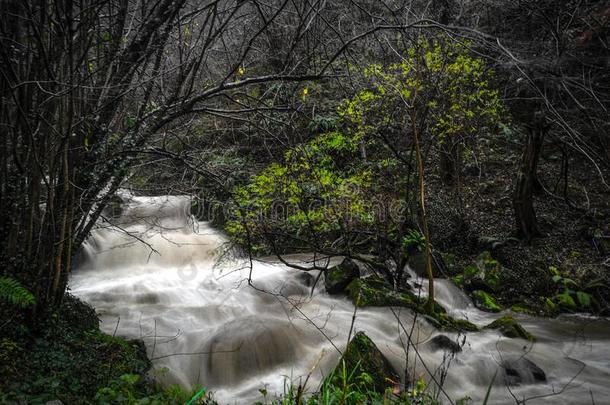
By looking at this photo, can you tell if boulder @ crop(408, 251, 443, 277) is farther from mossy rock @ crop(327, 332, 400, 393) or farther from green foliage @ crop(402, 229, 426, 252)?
mossy rock @ crop(327, 332, 400, 393)

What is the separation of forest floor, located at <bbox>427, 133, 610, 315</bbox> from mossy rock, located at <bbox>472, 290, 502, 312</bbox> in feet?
0.98

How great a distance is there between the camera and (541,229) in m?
9.48

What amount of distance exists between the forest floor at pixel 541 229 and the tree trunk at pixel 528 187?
0.30 m

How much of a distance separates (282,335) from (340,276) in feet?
7.68

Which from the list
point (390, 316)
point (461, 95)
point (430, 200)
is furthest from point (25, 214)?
point (430, 200)

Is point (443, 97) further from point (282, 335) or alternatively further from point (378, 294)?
point (282, 335)

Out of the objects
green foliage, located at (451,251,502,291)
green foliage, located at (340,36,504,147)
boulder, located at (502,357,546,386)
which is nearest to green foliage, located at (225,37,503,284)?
green foliage, located at (340,36,504,147)

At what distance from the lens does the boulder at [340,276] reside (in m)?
7.68

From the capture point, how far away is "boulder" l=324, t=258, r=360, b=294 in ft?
25.2

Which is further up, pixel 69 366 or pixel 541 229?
pixel 541 229

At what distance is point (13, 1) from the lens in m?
3.12

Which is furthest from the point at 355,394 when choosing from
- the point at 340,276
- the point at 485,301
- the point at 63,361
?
the point at 485,301

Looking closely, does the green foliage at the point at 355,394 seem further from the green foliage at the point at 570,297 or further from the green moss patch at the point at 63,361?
the green foliage at the point at 570,297

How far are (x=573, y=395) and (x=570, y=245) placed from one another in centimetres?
518
